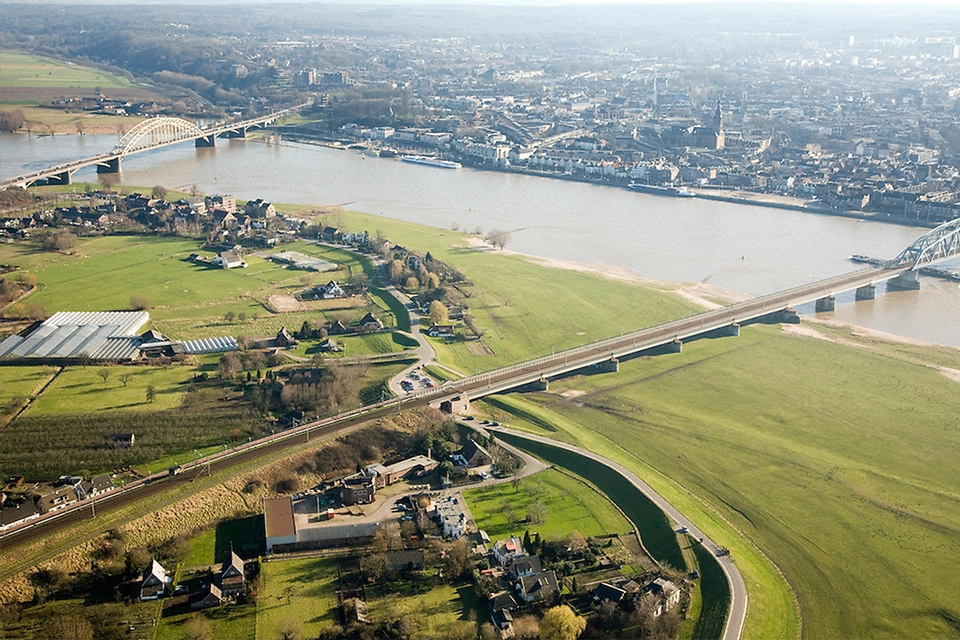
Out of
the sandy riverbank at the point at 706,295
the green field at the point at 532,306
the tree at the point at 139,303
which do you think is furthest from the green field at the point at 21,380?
the sandy riverbank at the point at 706,295

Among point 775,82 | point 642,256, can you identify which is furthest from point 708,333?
point 775,82

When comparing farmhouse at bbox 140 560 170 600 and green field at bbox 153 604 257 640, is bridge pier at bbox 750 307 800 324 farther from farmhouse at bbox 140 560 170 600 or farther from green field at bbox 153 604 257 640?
farmhouse at bbox 140 560 170 600

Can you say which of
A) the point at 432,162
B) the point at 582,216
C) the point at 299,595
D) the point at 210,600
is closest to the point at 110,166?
the point at 432,162

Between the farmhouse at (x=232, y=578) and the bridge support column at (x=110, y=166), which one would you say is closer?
the farmhouse at (x=232, y=578)

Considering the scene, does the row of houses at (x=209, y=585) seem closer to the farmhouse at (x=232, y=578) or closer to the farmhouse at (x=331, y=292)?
the farmhouse at (x=232, y=578)

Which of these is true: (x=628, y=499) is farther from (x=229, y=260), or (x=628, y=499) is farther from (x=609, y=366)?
(x=229, y=260)

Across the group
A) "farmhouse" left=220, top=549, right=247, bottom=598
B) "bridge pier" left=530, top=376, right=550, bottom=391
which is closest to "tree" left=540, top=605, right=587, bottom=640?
"farmhouse" left=220, top=549, right=247, bottom=598
